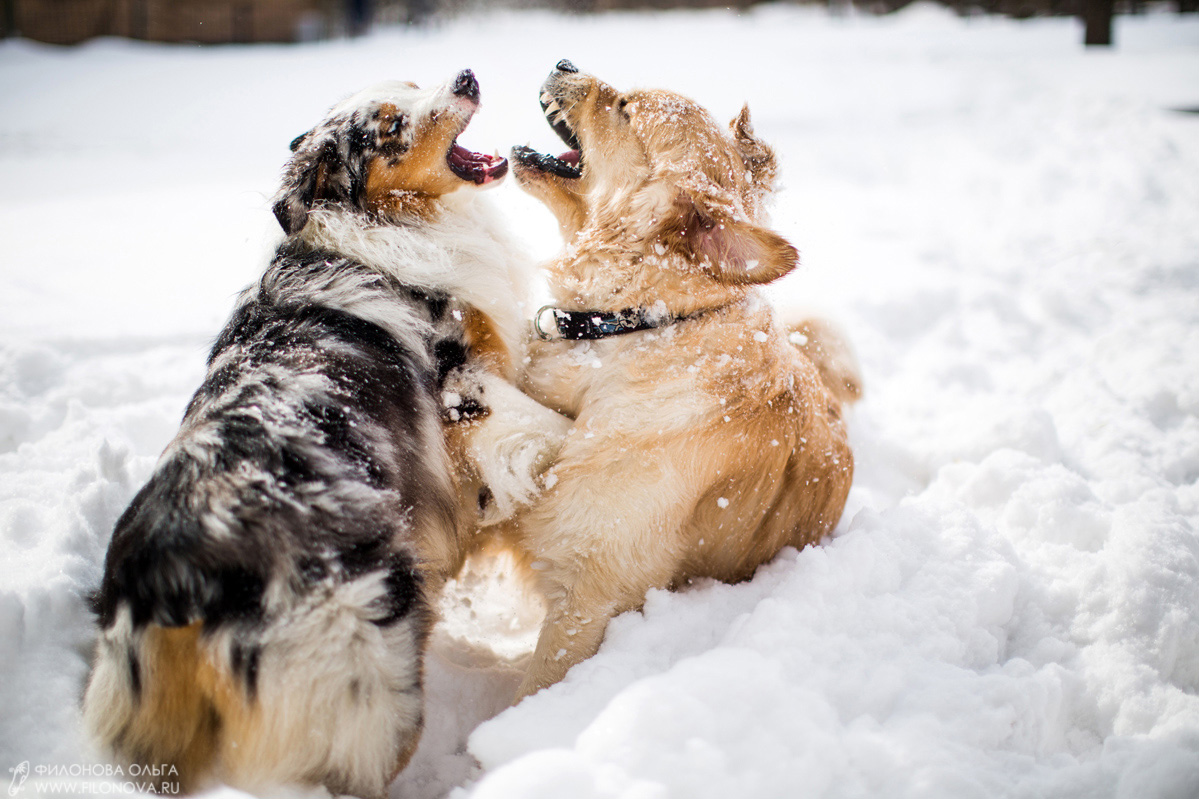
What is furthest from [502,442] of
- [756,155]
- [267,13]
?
[267,13]

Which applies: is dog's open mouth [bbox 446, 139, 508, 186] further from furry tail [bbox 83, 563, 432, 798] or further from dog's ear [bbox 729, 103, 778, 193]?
furry tail [bbox 83, 563, 432, 798]

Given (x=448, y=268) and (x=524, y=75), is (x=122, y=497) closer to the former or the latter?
(x=448, y=268)

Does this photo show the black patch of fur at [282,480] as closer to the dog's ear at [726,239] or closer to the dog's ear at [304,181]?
the dog's ear at [304,181]

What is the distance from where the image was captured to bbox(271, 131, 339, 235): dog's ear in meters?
2.40

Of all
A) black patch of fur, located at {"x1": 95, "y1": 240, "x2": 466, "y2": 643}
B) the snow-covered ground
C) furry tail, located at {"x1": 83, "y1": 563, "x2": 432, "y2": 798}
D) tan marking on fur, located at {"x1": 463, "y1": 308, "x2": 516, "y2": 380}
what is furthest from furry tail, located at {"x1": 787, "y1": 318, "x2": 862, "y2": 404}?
furry tail, located at {"x1": 83, "y1": 563, "x2": 432, "y2": 798}

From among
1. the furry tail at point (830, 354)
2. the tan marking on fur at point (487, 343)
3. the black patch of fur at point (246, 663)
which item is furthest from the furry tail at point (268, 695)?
the furry tail at point (830, 354)

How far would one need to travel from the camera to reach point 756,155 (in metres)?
2.77

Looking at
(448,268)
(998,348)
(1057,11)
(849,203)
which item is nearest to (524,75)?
(849,203)

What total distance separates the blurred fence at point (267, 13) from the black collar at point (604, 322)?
13.8 m

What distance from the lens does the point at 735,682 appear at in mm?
1794

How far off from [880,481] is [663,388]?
1574 mm

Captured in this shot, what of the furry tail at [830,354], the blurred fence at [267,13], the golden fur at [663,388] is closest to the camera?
the golden fur at [663,388]

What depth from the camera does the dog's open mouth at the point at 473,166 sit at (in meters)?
2.67

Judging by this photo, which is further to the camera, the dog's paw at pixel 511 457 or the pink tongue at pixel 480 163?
the pink tongue at pixel 480 163
